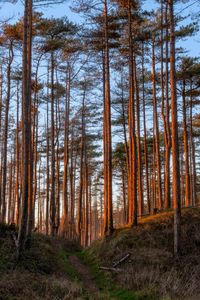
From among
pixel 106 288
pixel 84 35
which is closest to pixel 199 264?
pixel 106 288

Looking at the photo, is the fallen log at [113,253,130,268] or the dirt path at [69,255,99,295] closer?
the dirt path at [69,255,99,295]

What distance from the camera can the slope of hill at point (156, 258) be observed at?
821 centimetres

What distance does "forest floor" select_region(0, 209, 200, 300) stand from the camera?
774cm

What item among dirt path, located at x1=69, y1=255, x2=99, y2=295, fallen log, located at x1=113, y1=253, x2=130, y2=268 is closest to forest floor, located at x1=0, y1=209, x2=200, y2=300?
dirt path, located at x1=69, y1=255, x2=99, y2=295

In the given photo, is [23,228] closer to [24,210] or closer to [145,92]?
[24,210]

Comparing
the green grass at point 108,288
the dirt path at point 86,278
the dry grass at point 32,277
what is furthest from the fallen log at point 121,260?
the dry grass at point 32,277

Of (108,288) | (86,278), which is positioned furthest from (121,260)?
(108,288)

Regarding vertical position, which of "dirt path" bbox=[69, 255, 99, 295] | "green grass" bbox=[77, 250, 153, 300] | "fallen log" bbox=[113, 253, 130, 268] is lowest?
"dirt path" bbox=[69, 255, 99, 295]

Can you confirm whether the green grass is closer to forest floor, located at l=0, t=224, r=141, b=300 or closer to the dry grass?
forest floor, located at l=0, t=224, r=141, b=300

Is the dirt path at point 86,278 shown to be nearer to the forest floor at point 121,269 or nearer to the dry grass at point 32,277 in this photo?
the forest floor at point 121,269

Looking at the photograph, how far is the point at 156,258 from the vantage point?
11.6 metres

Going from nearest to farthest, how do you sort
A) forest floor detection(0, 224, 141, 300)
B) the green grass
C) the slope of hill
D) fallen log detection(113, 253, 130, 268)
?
forest floor detection(0, 224, 141, 300)
the green grass
the slope of hill
fallen log detection(113, 253, 130, 268)

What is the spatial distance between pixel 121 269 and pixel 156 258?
142 cm

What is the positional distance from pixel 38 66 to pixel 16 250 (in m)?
12.9
